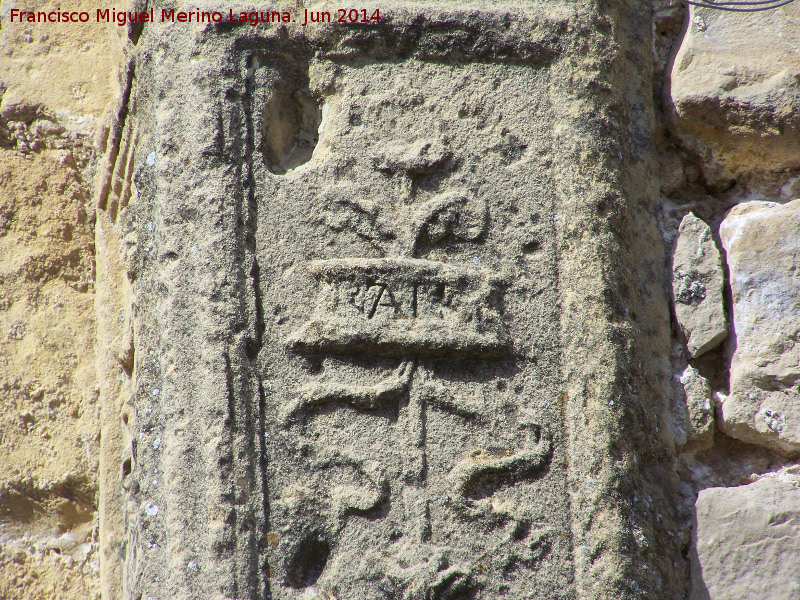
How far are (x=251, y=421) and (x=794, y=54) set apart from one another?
114 centimetres

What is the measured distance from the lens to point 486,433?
115cm

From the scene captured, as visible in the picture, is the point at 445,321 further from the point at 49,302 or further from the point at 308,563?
the point at 49,302

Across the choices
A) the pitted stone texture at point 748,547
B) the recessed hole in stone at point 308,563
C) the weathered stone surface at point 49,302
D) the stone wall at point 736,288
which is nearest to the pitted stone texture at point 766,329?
the stone wall at point 736,288

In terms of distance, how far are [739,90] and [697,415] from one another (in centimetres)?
58

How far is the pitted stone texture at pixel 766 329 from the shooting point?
1.25 meters

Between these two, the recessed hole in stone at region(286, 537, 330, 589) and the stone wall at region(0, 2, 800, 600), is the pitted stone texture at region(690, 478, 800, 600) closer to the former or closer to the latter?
the stone wall at region(0, 2, 800, 600)

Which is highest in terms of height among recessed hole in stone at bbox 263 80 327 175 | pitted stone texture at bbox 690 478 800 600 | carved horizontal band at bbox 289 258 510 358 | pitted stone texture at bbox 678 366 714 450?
recessed hole in stone at bbox 263 80 327 175

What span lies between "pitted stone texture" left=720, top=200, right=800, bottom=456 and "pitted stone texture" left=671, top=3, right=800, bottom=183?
11 centimetres

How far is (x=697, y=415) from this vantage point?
126cm

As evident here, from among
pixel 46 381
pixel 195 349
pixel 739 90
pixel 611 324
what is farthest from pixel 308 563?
pixel 739 90

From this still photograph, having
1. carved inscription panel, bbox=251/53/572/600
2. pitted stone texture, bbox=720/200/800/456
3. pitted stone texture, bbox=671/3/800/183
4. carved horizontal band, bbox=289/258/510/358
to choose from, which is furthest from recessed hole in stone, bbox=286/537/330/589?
pitted stone texture, bbox=671/3/800/183

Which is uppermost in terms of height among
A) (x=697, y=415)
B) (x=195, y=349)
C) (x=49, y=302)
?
(x=49, y=302)

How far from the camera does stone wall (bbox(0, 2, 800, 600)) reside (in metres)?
1.12

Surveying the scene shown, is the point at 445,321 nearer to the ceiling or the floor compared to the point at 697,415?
nearer to the ceiling
